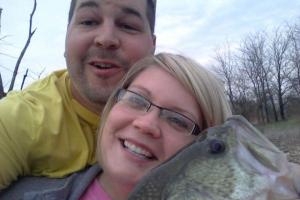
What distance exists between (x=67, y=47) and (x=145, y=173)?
53.8 inches

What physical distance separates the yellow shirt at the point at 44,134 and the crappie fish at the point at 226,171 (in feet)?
2.94

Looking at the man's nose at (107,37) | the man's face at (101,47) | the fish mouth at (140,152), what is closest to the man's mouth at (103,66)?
the man's face at (101,47)

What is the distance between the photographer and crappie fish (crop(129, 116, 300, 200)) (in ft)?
6.00

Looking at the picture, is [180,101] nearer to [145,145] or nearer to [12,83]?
[145,145]

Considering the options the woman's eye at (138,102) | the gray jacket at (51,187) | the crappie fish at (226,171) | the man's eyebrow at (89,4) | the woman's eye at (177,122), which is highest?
the man's eyebrow at (89,4)

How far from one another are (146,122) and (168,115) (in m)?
0.14

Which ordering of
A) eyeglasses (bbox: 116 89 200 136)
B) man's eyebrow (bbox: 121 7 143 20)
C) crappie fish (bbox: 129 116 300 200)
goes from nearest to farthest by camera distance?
crappie fish (bbox: 129 116 300 200), eyeglasses (bbox: 116 89 200 136), man's eyebrow (bbox: 121 7 143 20)

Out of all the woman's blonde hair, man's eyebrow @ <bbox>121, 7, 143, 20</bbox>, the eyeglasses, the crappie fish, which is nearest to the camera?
the crappie fish

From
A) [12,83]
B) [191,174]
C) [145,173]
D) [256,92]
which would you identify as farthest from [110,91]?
[256,92]

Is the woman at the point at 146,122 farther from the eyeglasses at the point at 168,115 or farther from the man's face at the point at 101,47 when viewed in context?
the man's face at the point at 101,47

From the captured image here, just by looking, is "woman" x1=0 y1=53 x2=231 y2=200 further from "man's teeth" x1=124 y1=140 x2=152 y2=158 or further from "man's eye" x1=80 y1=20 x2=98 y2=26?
"man's eye" x1=80 y1=20 x2=98 y2=26

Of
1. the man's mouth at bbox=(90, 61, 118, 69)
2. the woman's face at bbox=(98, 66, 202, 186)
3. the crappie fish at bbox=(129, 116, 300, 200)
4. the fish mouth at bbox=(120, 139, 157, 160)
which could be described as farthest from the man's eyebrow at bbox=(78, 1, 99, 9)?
the crappie fish at bbox=(129, 116, 300, 200)

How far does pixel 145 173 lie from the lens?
233cm

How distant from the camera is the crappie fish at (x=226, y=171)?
1.83 metres
